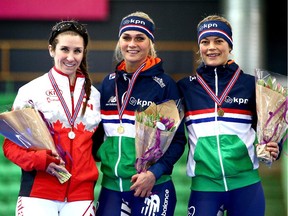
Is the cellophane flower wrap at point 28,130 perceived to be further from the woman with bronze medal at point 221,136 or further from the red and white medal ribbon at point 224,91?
the red and white medal ribbon at point 224,91

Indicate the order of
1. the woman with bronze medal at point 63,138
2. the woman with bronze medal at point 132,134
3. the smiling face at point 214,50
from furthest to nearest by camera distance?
the smiling face at point 214,50 < the woman with bronze medal at point 132,134 < the woman with bronze medal at point 63,138

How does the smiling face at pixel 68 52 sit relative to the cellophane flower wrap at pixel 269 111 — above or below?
above

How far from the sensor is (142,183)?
3.94 m

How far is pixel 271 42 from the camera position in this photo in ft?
39.6

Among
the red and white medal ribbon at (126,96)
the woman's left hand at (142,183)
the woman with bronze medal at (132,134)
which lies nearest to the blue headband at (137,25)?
the woman with bronze medal at (132,134)

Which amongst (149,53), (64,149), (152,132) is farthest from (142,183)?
(149,53)

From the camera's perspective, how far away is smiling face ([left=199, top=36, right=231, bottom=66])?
13.6 ft

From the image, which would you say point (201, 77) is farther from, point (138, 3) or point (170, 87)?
point (138, 3)

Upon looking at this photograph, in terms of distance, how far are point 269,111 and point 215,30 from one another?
549mm

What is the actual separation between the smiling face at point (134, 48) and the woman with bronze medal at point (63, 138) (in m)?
0.22

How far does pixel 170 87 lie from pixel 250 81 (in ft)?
1.45

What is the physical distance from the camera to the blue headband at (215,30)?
417 centimetres

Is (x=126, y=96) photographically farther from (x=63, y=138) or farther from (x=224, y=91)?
(x=224, y=91)

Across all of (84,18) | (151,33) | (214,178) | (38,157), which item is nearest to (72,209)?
(38,157)
